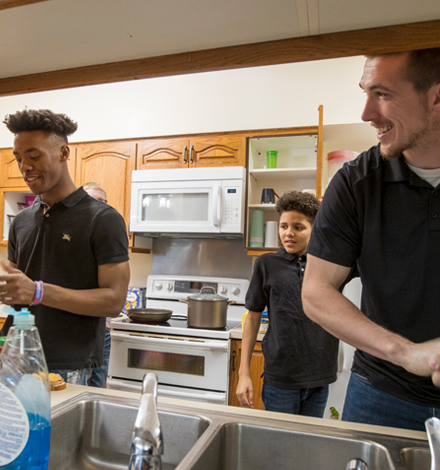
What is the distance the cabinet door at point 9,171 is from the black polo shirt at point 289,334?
245 centimetres

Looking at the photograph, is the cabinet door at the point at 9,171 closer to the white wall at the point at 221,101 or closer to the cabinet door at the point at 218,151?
the white wall at the point at 221,101

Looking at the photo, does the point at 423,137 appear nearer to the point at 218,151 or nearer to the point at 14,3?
the point at 14,3

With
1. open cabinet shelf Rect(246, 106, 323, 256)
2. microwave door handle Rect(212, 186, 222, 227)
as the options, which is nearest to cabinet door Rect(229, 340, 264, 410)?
open cabinet shelf Rect(246, 106, 323, 256)

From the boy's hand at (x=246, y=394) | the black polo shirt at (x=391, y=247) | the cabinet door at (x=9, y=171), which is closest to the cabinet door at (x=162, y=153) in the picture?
the cabinet door at (x=9, y=171)

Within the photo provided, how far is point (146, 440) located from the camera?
0.42m

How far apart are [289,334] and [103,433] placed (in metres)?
0.88

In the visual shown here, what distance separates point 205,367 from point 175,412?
1578 mm

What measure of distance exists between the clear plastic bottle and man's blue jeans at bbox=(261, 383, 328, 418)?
3.50 ft

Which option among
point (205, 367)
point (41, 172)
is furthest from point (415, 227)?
point (205, 367)

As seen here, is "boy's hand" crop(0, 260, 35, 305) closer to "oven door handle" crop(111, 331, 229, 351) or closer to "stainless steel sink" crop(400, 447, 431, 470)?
"stainless steel sink" crop(400, 447, 431, 470)

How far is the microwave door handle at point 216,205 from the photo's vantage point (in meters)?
2.57

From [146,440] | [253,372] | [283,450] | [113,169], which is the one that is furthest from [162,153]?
[146,440]

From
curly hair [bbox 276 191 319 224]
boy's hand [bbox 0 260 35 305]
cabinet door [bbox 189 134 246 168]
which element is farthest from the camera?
cabinet door [bbox 189 134 246 168]

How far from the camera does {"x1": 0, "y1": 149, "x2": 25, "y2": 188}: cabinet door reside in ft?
10.6
